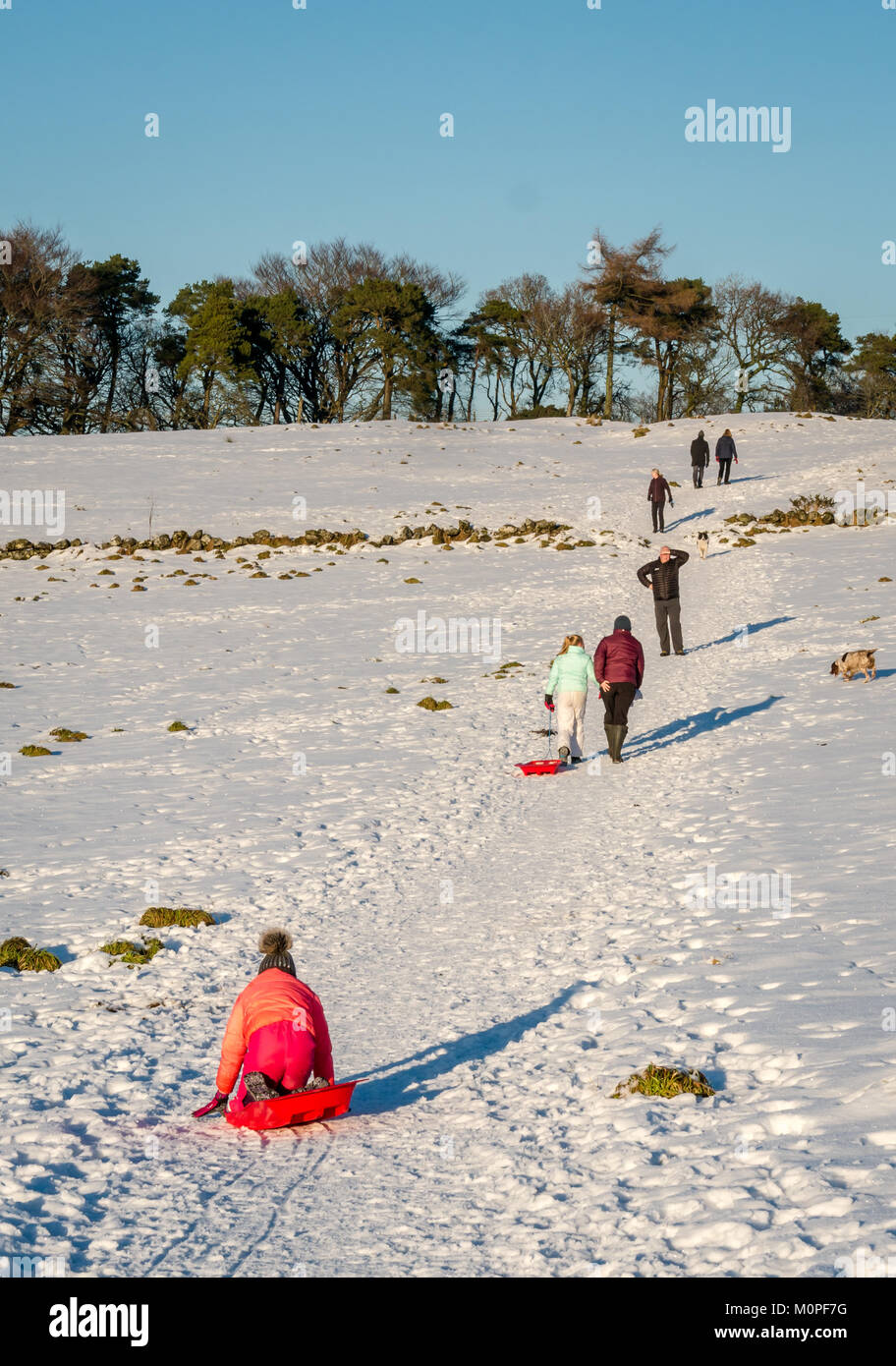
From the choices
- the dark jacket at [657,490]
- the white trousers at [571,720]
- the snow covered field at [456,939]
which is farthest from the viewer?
the dark jacket at [657,490]

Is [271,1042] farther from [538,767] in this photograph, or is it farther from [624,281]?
[624,281]

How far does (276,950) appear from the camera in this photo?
667 centimetres

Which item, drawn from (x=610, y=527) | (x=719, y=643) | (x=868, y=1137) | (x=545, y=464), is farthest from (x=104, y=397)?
(x=868, y=1137)

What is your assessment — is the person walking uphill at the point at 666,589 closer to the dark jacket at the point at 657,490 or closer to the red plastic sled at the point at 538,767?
the red plastic sled at the point at 538,767

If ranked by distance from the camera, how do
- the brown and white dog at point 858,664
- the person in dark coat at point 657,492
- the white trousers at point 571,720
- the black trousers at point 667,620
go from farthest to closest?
the person in dark coat at point 657,492
the black trousers at point 667,620
the brown and white dog at point 858,664
the white trousers at point 571,720

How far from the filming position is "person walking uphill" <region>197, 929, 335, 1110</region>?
6305 millimetres

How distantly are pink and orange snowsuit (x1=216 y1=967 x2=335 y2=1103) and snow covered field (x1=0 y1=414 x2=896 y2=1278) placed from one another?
1.06 ft

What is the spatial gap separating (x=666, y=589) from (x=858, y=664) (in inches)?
153

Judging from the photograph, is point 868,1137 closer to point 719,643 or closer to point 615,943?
point 615,943

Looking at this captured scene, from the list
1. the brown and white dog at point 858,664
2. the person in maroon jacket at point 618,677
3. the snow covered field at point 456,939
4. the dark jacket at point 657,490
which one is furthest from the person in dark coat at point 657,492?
the person in maroon jacket at point 618,677

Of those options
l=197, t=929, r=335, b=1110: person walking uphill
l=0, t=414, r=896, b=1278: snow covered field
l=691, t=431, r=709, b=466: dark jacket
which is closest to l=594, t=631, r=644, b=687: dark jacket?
l=0, t=414, r=896, b=1278: snow covered field

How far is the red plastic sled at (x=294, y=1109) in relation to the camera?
20.4 feet

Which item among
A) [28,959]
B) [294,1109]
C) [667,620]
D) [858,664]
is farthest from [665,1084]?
[667,620]

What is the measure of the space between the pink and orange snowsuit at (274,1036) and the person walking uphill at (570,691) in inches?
358
